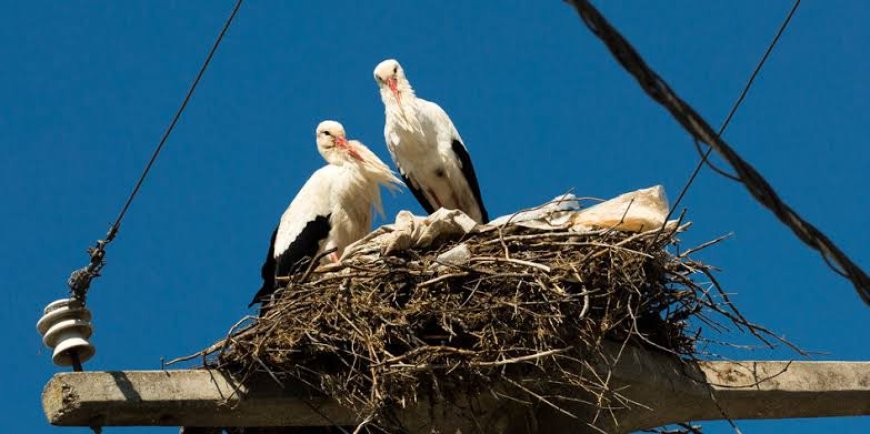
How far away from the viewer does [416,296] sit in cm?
691

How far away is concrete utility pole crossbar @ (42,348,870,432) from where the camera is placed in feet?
20.2

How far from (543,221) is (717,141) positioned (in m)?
4.25

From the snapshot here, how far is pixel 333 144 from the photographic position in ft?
33.2

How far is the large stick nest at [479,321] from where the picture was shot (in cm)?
649

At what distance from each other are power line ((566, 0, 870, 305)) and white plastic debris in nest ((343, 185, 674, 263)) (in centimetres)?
369

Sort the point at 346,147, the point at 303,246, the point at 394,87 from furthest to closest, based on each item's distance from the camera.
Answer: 1. the point at 394,87
2. the point at 346,147
3. the point at 303,246

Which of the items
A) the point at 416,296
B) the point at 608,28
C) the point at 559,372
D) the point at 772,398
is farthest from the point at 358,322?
the point at 608,28

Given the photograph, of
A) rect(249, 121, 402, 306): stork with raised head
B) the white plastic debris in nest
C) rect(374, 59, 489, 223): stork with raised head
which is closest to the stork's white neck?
rect(374, 59, 489, 223): stork with raised head

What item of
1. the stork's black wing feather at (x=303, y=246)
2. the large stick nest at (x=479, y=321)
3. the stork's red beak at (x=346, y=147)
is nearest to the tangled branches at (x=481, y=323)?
the large stick nest at (x=479, y=321)

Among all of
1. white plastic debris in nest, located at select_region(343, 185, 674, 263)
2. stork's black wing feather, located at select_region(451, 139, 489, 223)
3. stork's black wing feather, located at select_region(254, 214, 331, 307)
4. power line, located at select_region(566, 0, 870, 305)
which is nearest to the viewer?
power line, located at select_region(566, 0, 870, 305)

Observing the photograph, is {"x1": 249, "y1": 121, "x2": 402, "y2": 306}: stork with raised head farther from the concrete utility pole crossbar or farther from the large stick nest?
the concrete utility pole crossbar

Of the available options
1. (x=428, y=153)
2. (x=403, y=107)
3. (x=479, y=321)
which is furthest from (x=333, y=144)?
(x=479, y=321)

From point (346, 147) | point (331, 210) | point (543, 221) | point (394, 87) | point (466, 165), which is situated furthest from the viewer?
point (394, 87)

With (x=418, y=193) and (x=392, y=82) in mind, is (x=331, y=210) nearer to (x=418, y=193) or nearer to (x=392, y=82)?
(x=418, y=193)
